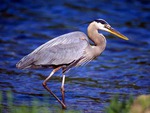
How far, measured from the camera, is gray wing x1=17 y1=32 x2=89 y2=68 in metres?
8.74

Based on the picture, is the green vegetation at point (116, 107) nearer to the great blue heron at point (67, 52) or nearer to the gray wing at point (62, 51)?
the great blue heron at point (67, 52)

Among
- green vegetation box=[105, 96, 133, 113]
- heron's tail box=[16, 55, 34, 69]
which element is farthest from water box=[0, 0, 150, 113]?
green vegetation box=[105, 96, 133, 113]

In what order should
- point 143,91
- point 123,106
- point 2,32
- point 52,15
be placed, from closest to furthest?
point 123,106 → point 143,91 → point 2,32 → point 52,15

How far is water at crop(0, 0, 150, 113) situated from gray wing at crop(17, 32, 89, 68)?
608 mm

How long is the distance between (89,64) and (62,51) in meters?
2.93

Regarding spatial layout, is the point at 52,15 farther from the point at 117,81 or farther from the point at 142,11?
the point at 117,81

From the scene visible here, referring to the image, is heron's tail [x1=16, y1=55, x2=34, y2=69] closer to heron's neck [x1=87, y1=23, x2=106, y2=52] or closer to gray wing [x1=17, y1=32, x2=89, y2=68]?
gray wing [x1=17, y1=32, x2=89, y2=68]

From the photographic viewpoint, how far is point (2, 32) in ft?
48.2

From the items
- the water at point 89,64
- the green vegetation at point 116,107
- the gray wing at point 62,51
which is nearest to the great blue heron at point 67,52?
the gray wing at point 62,51

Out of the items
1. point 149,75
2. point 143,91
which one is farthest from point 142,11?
point 143,91

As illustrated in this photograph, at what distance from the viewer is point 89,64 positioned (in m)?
11.7

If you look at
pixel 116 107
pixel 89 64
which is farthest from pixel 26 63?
pixel 89 64

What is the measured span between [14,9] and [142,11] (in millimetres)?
4069

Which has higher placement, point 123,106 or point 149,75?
point 123,106
